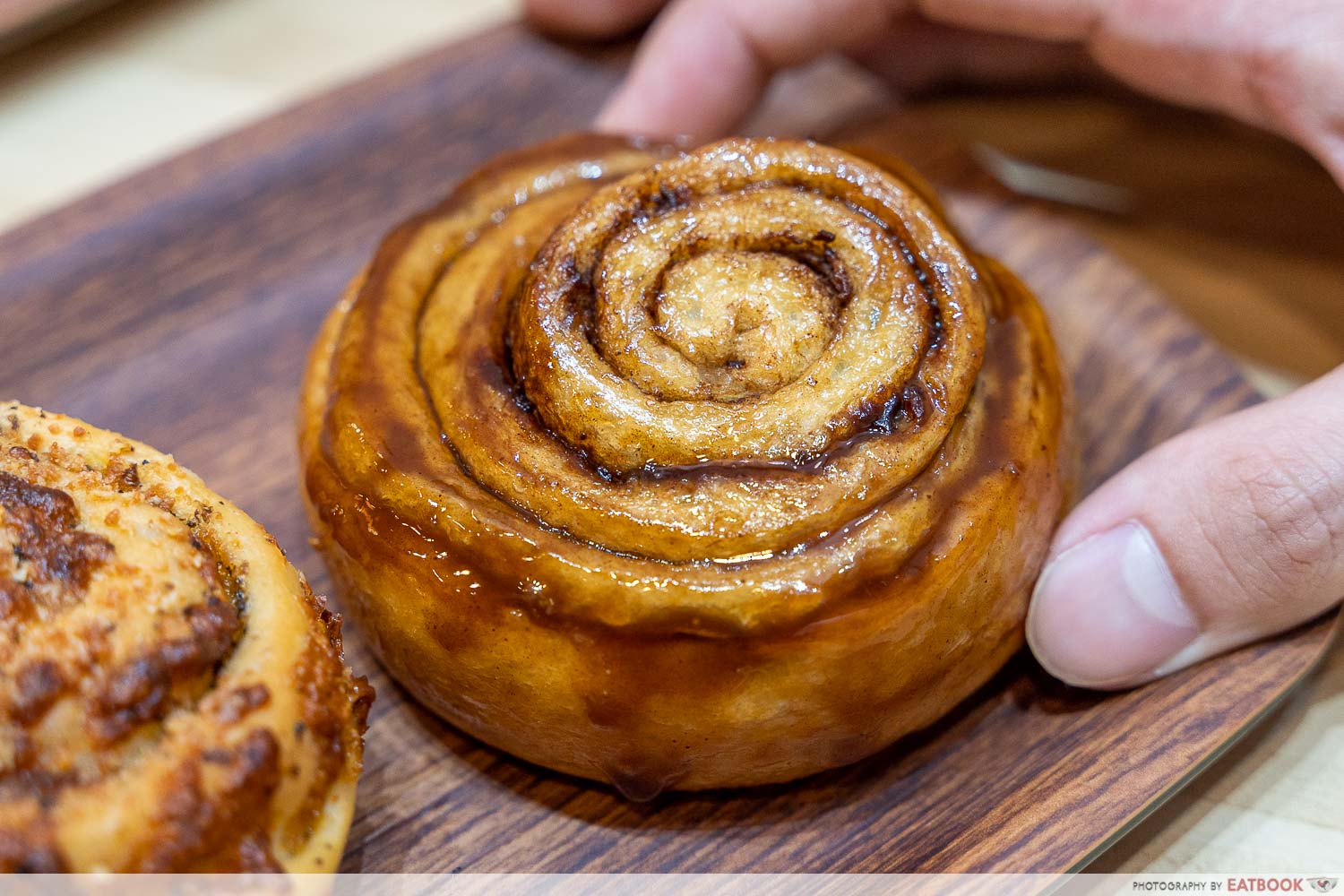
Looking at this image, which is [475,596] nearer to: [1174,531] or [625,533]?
[625,533]

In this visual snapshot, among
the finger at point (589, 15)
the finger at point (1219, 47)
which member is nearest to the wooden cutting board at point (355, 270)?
the finger at point (589, 15)

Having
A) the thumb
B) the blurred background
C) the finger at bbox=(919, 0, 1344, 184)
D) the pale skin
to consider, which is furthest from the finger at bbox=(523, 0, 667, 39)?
the thumb

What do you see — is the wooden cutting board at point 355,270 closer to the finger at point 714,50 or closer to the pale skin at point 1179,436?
the pale skin at point 1179,436

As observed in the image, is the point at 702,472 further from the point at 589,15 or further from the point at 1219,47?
the point at 589,15

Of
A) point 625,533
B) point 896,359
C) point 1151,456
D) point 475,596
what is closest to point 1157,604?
point 1151,456

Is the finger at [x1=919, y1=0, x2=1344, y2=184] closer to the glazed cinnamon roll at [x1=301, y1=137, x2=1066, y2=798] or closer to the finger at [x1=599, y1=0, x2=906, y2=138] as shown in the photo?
the finger at [x1=599, y1=0, x2=906, y2=138]

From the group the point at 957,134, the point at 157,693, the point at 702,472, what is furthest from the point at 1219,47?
the point at 157,693

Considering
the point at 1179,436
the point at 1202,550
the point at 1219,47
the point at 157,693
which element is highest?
the point at 1219,47
